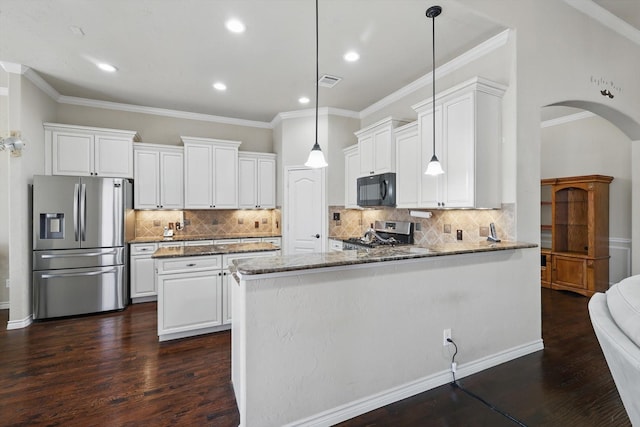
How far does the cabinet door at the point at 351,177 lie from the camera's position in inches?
187

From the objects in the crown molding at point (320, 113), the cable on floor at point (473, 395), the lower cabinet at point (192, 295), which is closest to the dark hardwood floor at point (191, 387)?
the cable on floor at point (473, 395)

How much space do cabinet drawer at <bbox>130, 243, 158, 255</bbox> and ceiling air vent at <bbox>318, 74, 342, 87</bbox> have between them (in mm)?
3444

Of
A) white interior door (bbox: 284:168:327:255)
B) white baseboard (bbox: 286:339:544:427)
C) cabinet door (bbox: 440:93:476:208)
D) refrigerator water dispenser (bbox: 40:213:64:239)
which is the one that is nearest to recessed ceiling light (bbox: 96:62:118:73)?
refrigerator water dispenser (bbox: 40:213:64:239)

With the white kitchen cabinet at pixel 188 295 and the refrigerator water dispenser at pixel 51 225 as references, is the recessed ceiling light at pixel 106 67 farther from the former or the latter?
the white kitchen cabinet at pixel 188 295

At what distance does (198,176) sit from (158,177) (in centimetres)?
60

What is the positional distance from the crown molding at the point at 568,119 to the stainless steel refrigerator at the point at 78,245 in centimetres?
726

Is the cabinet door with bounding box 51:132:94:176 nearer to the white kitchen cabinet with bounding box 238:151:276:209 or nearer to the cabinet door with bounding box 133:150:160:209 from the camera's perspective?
the cabinet door with bounding box 133:150:160:209

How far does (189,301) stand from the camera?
3.10 m

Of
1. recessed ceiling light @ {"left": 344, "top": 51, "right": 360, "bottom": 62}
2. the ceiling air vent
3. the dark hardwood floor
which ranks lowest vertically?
the dark hardwood floor

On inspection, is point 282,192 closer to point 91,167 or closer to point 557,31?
point 91,167

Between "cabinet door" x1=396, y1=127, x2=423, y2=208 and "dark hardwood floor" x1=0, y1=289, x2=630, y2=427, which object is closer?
"dark hardwood floor" x1=0, y1=289, x2=630, y2=427

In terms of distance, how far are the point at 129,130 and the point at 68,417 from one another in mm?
4202

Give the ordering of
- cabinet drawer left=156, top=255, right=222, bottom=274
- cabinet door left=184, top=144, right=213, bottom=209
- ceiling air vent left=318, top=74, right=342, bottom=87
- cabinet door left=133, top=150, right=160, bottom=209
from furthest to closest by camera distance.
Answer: cabinet door left=184, top=144, right=213, bottom=209
cabinet door left=133, top=150, right=160, bottom=209
ceiling air vent left=318, top=74, right=342, bottom=87
cabinet drawer left=156, top=255, right=222, bottom=274

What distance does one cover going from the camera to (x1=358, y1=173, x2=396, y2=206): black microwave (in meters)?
3.88
